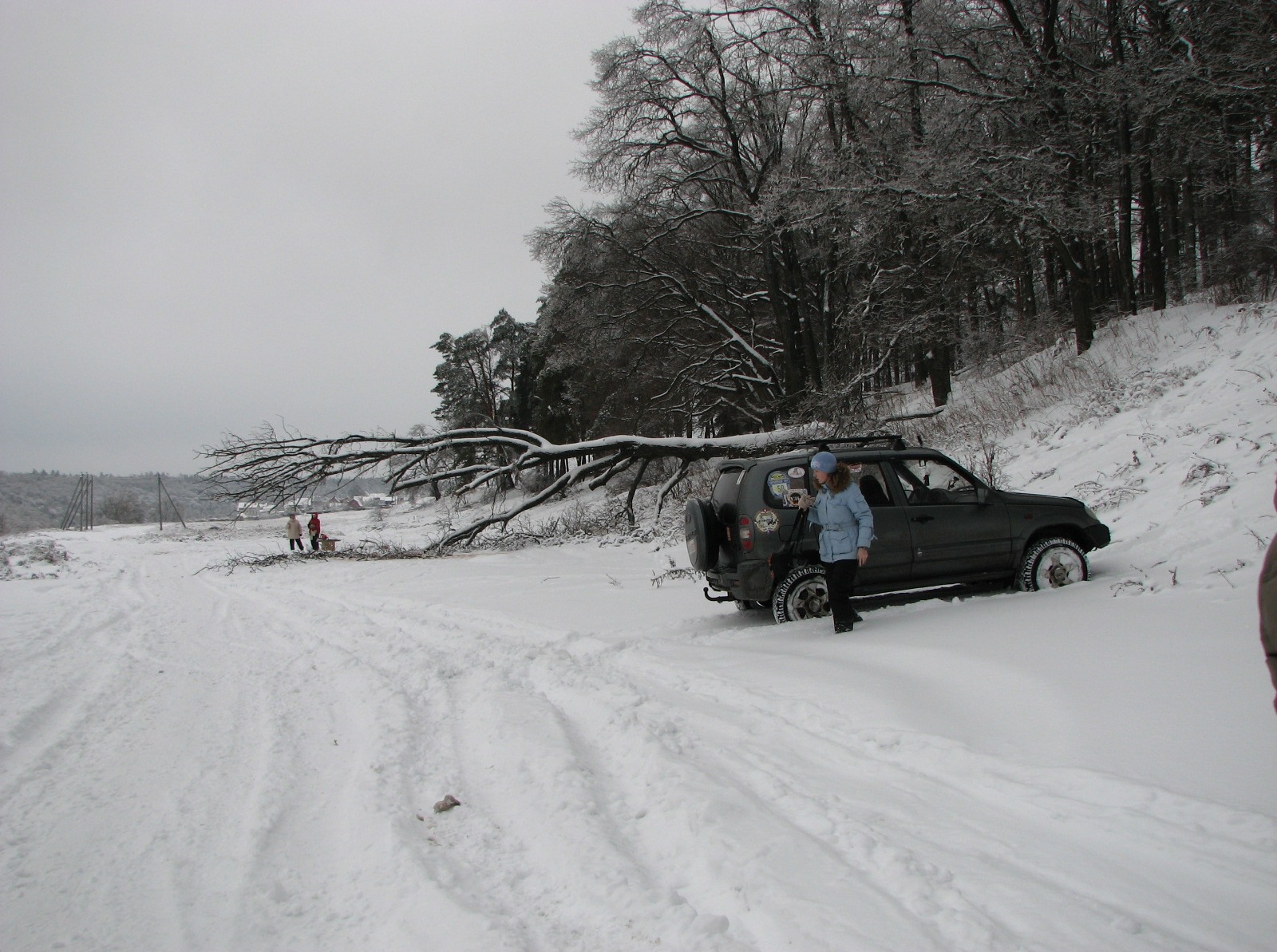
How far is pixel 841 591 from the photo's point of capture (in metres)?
6.15

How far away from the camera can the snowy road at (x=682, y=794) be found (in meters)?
2.32

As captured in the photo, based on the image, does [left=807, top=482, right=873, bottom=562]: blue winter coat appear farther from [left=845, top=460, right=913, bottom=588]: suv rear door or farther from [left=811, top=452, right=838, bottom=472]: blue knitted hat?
[left=845, top=460, right=913, bottom=588]: suv rear door

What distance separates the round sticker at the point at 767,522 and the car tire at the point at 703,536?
1.79 ft

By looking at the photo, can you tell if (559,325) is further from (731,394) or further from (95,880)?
(95,880)

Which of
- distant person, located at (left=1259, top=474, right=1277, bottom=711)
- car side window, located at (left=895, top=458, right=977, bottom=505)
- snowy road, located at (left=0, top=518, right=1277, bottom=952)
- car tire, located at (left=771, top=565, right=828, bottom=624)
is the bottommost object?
snowy road, located at (left=0, top=518, right=1277, bottom=952)

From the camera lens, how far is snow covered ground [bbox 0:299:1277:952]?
2.34 m

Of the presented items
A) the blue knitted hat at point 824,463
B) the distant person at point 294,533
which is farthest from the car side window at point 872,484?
the distant person at point 294,533

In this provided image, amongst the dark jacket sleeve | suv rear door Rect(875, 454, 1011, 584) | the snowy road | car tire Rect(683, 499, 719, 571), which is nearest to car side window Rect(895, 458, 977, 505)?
suv rear door Rect(875, 454, 1011, 584)

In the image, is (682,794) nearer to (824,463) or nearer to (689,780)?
(689,780)

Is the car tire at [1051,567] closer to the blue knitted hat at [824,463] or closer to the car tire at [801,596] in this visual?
the car tire at [801,596]

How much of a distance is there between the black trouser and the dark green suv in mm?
605

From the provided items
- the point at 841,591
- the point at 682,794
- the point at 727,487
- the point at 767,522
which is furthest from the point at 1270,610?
the point at 727,487

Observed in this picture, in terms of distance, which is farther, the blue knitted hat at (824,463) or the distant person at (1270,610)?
the blue knitted hat at (824,463)

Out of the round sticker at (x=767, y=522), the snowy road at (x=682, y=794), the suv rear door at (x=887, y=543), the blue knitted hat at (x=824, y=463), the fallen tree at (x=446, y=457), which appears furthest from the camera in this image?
the fallen tree at (x=446, y=457)
